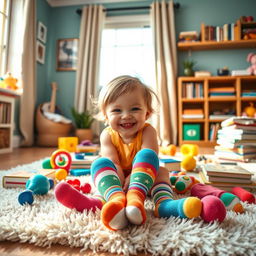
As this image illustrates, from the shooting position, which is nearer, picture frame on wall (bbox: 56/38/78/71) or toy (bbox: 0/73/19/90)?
toy (bbox: 0/73/19/90)

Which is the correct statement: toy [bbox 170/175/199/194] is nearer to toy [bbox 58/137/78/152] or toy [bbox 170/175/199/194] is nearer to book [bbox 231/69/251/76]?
toy [bbox 58/137/78/152]

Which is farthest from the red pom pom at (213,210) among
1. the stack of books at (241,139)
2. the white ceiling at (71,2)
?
the white ceiling at (71,2)

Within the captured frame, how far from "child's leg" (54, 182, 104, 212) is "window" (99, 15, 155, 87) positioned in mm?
3194

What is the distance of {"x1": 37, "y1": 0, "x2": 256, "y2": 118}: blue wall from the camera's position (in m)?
3.42

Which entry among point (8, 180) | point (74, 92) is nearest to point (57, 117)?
point (74, 92)

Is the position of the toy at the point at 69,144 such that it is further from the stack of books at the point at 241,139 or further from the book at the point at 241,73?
the book at the point at 241,73

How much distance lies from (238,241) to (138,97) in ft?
1.72

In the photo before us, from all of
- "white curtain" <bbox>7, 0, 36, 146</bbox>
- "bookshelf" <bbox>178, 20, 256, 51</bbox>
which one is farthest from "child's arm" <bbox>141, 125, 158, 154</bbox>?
"bookshelf" <bbox>178, 20, 256, 51</bbox>

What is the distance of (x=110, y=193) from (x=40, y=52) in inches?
132

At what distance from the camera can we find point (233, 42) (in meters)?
3.20

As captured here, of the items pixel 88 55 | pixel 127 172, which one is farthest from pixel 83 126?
pixel 127 172

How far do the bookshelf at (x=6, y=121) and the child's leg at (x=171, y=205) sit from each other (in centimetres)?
191

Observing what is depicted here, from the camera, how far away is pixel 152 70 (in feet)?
11.5

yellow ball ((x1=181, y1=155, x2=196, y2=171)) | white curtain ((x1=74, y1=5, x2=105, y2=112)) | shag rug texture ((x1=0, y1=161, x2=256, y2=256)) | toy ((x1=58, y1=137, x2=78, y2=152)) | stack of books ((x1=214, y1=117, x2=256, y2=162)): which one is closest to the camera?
shag rug texture ((x1=0, y1=161, x2=256, y2=256))
